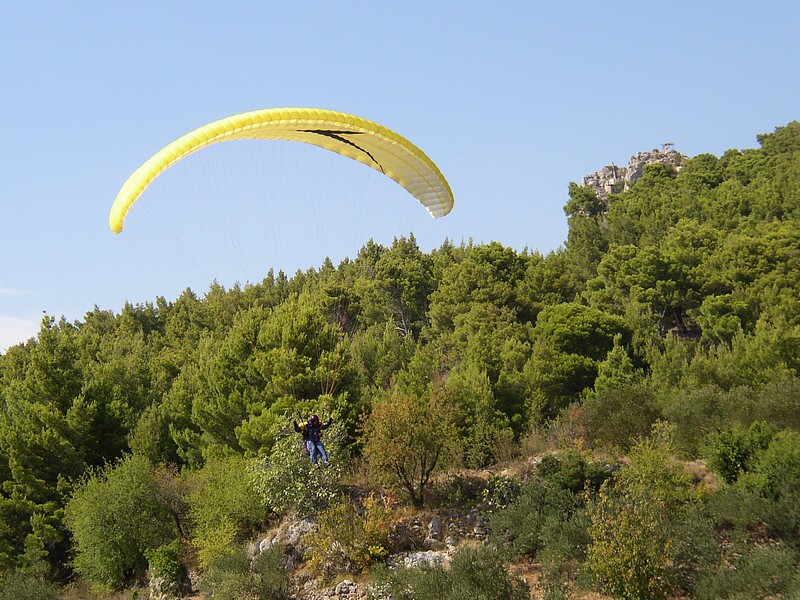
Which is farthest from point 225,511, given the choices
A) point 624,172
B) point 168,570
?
point 624,172

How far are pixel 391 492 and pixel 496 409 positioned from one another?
25.1ft

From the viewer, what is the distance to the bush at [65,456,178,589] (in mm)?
22641

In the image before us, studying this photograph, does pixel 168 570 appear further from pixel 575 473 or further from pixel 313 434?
pixel 575 473

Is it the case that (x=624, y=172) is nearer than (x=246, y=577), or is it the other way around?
(x=246, y=577)

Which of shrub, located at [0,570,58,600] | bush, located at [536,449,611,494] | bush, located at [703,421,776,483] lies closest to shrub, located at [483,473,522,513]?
bush, located at [536,449,611,494]

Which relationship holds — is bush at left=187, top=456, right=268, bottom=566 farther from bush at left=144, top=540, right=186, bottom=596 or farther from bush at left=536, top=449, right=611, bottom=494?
bush at left=536, top=449, right=611, bottom=494

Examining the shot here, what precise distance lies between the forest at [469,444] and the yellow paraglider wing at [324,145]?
3955 mm

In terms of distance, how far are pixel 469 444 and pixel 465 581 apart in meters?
8.77

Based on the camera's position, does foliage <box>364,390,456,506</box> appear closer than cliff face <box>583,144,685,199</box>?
Yes

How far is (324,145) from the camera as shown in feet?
60.7

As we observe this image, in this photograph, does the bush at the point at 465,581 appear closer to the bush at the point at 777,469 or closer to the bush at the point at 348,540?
the bush at the point at 348,540

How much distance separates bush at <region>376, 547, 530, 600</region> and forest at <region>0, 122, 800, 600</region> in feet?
0.19

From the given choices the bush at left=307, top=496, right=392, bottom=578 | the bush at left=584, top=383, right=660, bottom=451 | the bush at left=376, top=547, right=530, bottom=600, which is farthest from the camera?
the bush at left=584, top=383, right=660, bottom=451

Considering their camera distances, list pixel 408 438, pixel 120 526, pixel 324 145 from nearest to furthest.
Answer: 1. pixel 324 145
2. pixel 408 438
3. pixel 120 526
